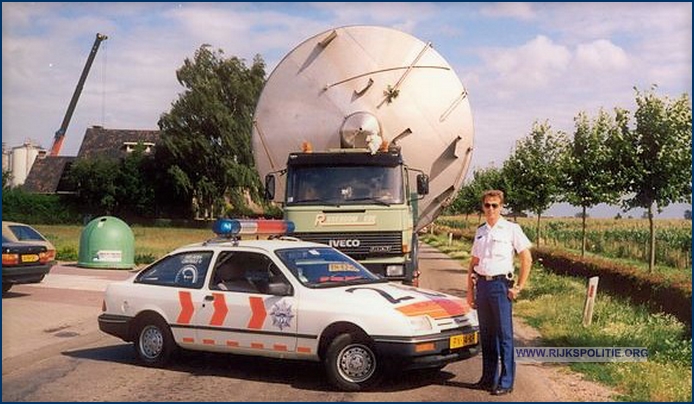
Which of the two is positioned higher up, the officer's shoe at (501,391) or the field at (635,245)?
the field at (635,245)

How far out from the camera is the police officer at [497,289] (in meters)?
8.30

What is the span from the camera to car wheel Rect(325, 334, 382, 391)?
27.1 feet

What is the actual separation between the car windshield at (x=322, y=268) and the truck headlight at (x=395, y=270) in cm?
318

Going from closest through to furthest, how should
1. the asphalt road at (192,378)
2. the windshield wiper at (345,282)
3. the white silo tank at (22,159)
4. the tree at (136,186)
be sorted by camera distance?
the asphalt road at (192,378)
the windshield wiper at (345,282)
the tree at (136,186)
the white silo tank at (22,159)

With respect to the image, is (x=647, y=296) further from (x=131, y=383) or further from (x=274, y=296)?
(x=131, y=383)

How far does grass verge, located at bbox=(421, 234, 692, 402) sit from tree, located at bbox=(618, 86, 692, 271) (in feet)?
8.06

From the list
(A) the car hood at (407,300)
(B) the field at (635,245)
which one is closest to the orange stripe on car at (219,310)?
(A) the car hood at (407,300)

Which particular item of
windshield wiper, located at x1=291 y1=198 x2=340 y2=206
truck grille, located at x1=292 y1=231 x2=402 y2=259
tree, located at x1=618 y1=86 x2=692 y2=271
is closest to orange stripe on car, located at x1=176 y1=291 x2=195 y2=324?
truck grille, located at x1=292 y1=231 x2=402 y2=259

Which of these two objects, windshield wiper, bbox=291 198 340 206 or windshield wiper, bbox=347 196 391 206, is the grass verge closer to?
windshield wiper, bbox=347 196 391 206

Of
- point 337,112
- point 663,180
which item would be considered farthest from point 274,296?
point 663,180

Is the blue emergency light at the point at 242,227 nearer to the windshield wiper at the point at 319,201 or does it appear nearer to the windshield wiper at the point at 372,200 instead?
the windshield wiper at the point at 319,201

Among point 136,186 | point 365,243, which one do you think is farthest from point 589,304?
point 136,186

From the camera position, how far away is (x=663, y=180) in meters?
17.3

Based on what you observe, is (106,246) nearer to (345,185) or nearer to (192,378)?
(345,185)
